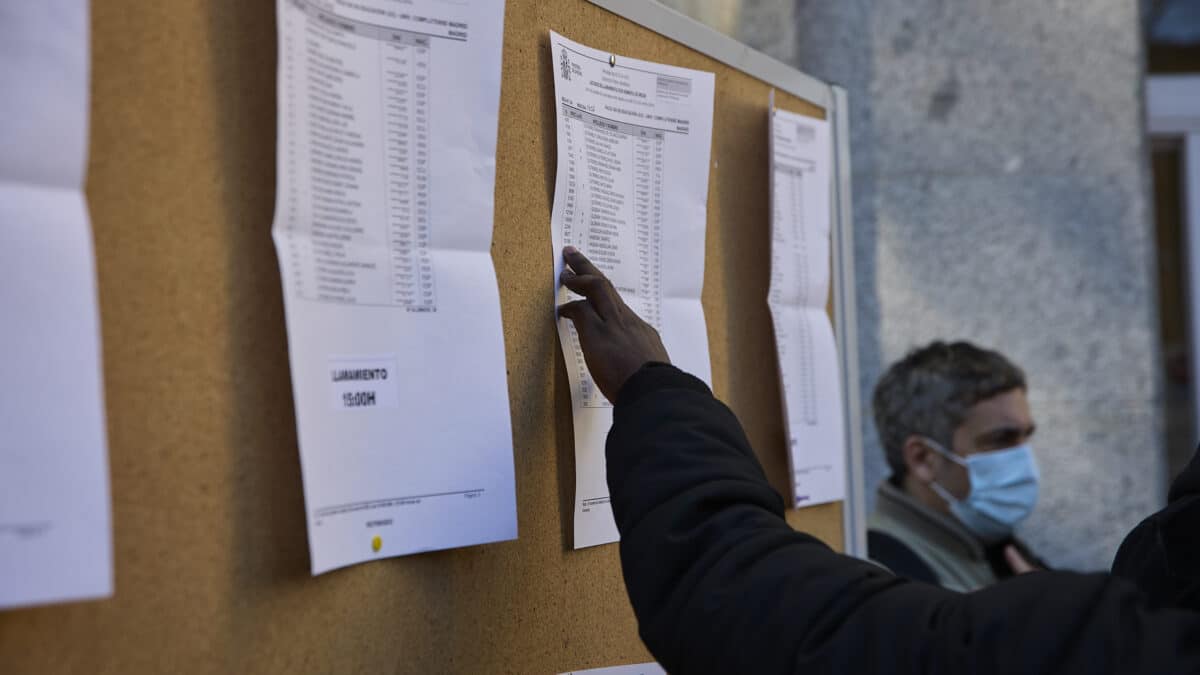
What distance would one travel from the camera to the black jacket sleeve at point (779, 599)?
28.6 inches

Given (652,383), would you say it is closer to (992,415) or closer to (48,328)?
(48,328)

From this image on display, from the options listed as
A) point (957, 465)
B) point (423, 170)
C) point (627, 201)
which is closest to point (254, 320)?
point (423, 170)

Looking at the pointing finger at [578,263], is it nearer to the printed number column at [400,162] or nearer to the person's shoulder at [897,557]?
the printed number column at [400,162]

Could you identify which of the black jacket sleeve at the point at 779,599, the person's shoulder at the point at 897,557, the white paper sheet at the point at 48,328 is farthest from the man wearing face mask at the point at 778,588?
the person's shoulder at the point at 897,557

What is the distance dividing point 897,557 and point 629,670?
4.68 ft

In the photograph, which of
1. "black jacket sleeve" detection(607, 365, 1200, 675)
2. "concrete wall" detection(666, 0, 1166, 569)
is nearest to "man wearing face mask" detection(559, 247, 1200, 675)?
"black jacket sleeve" detection(607, 365, 1200, 675)

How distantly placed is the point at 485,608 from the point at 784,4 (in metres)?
2.45

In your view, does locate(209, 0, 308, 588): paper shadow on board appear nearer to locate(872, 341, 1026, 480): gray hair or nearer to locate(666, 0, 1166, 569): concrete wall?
locate(872, 341, 1026, 480): gray hair

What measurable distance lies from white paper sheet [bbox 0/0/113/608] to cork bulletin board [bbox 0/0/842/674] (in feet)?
0.11

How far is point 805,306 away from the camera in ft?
4.57

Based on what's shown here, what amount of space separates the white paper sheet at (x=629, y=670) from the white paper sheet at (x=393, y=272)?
0.65 ft

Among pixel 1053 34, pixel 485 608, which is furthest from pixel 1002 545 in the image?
pixel 485 608

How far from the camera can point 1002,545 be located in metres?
2.64

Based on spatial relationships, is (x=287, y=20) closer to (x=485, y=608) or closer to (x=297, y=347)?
(x=297, y=347)
